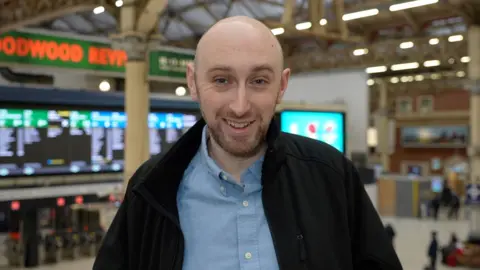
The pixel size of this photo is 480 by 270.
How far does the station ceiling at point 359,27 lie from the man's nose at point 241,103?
27.4 ft

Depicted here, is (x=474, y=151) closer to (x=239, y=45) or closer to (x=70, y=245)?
(x=70, y=245)

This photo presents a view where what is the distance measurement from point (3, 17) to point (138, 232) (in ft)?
32.2

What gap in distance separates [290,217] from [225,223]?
166 mm

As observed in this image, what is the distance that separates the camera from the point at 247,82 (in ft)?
4.44

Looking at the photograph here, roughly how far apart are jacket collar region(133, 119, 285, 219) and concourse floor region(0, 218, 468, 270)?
9.33m

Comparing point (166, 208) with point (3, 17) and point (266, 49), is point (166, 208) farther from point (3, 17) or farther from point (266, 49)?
point (3, 17)

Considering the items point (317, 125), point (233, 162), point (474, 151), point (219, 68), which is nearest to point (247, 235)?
point (233, 162)

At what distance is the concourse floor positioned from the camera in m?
10.8

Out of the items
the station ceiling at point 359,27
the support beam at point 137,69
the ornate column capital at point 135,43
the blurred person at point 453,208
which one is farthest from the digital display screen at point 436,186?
the ornate column capital at point 135,43

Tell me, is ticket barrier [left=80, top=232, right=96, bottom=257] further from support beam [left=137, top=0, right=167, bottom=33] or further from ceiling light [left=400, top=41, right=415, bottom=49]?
ceiling light [left=400, top=41, right=415, bottom=49]

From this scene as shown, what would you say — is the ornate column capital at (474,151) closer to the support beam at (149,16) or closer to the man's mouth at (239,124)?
the support beam at (149,16)

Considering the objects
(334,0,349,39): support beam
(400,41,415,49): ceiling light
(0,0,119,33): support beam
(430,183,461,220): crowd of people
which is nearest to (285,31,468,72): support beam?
(400,41,415,49): ceiling light

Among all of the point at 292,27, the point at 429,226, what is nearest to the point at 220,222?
the point at 292,27

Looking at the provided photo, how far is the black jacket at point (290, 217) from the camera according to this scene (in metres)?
1.37
